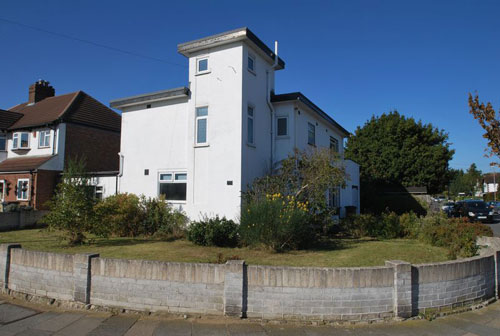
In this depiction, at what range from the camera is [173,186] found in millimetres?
14609

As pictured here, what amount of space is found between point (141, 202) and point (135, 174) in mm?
2194

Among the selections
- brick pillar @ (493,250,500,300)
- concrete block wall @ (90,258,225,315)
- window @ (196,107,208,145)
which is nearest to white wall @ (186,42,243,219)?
window @ (196,107,208,145)

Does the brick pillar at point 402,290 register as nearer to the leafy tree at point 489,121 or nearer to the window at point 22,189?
the leafy tree at point 489,121

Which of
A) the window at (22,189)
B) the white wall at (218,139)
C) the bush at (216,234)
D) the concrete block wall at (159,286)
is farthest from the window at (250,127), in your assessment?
the window at (22,189)

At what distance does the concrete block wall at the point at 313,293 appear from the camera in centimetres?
534

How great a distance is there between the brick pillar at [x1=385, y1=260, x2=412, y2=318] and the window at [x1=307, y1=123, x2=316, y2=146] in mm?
11436

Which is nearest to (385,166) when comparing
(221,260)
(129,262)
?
(221,260)

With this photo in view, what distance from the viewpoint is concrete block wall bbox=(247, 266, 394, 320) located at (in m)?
5.34

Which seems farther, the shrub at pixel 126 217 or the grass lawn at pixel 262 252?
the shrub at pixel 126 217

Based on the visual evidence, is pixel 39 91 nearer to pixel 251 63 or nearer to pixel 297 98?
pixel 251 63

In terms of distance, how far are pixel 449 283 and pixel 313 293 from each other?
2.60 meters

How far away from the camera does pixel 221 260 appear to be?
26.3 ft

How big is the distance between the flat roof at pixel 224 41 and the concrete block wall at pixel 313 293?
32.9 feet

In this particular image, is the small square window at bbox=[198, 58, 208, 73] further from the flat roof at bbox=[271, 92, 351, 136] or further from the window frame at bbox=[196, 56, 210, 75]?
the flat roof at bbox=[271, 92, 351, 136]
